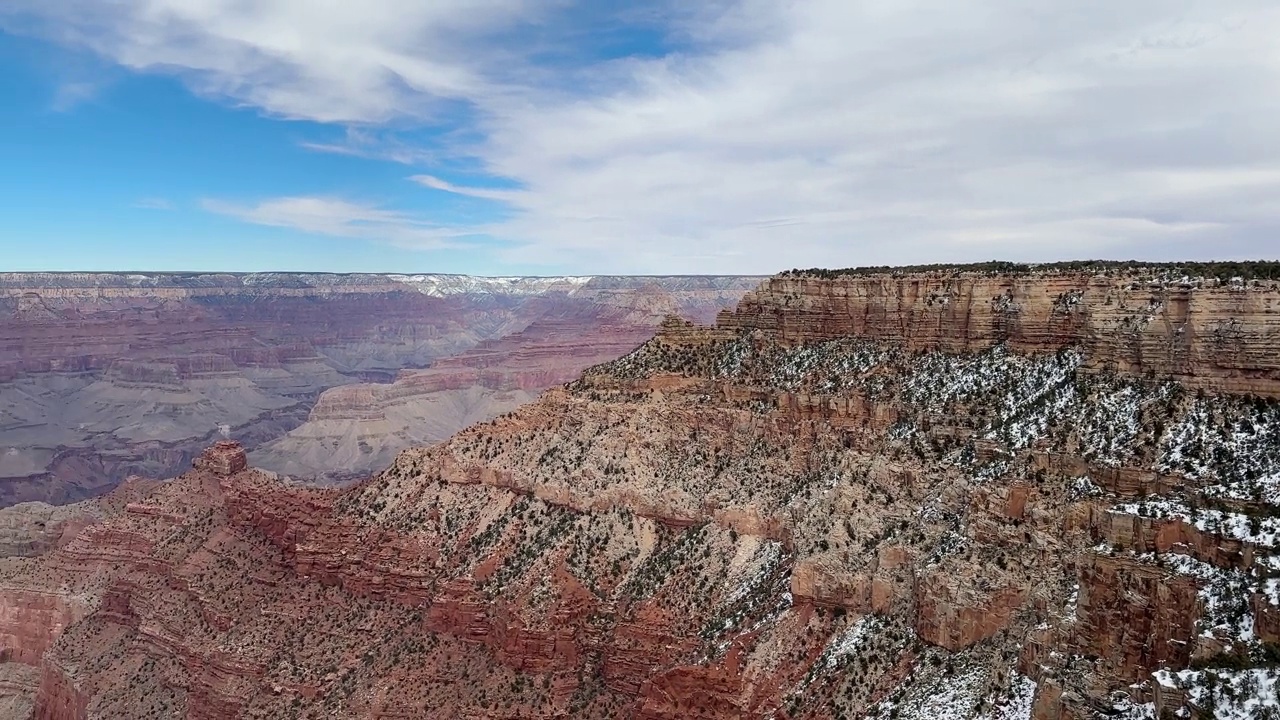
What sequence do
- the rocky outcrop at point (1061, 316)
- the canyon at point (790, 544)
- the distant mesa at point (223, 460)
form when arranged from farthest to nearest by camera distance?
1. the distant mesa at point (223, 460)
2. the rocky outcrop at point (1061, 316)
3. the canyon at point (790, 544)

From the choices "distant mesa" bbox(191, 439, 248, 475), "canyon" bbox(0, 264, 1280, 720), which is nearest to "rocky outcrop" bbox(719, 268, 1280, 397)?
"canyon" bbox(0, 264, 1280, 720)

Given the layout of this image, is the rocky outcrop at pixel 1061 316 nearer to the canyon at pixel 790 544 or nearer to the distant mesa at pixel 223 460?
the canyon at pixel 790 544

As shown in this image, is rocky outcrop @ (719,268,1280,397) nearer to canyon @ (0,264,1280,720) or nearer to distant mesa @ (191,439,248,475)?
canyon @ (0,264,1280,720)

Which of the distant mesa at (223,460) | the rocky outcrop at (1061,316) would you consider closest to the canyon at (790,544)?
the rocky outcrop at (1061,316)

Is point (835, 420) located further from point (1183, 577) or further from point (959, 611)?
point (1183, 577)

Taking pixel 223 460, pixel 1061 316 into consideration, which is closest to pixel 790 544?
pixel 1061 316

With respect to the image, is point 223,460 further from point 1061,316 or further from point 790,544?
point 1061,316

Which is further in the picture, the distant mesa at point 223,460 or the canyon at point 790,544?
the distant mesa at point 223,460
